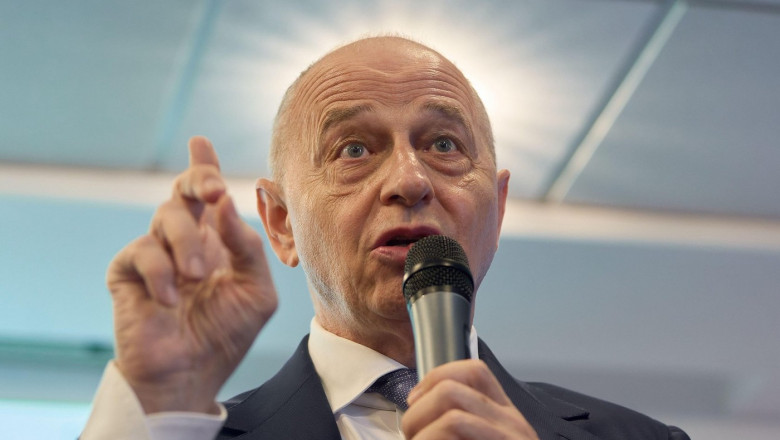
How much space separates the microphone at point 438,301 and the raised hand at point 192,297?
0.69 feet

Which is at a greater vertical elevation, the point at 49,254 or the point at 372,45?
the point at 49,254

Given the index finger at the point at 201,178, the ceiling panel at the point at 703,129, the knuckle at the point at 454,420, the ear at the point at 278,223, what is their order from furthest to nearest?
the ceiling panel at the point at 703,129, the ear at the point at 278,223, the index finger at the point at 201,178, the knuckle at the point at 454,420

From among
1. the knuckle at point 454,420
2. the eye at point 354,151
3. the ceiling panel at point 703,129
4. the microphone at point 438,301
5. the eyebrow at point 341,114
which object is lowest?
the knuckle at point 454,420

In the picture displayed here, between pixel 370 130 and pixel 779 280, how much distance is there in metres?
2.87

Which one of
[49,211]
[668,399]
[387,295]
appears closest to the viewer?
[387,295]

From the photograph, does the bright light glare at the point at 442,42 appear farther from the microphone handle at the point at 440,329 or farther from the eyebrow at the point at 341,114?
the microphone handle at the point at 440,329

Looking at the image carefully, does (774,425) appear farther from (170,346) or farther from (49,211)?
(170,346)

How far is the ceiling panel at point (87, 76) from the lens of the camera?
9.02 ft

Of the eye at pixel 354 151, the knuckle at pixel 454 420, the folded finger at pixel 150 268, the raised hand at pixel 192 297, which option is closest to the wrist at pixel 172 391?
the raised hand at pixel 192 297

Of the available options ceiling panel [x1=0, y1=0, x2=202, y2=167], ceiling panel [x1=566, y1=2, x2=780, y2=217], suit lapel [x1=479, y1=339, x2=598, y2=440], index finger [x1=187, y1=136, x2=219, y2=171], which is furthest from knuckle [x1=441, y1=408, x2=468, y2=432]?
ceiling panel [x1=566, y1=2, x2=780, y2=217]

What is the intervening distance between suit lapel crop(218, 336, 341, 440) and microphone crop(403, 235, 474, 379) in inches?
19.5

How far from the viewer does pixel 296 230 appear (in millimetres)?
1900

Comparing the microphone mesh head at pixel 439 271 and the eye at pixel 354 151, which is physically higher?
the eye at pixel 354 151

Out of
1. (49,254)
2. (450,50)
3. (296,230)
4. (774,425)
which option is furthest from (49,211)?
(774,425)
